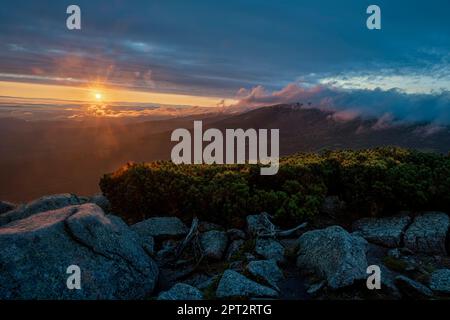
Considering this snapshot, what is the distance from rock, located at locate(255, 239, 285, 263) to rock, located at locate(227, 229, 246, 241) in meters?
0.95

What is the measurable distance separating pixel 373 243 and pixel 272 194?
3791mm

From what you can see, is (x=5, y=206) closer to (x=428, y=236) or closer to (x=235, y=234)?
(x=235, y=234)

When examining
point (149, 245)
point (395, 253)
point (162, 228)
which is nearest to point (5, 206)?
point (162, 228)

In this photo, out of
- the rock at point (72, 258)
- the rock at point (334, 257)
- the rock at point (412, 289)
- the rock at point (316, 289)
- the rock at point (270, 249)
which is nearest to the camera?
the rock at point (72, 258)

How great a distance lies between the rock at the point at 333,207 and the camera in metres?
15.5

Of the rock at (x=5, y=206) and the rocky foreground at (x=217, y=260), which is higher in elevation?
the rock at (x=5, y=206)

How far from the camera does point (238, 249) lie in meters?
12.7

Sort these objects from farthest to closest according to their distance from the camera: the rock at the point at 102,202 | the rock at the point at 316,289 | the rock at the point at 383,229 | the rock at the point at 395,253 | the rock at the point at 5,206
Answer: the rock at the point at 102,202
the rock at the point at 5,206
the rock at the point at 383,229
the rock at the point at 395,253
the rock at the point at 316,289

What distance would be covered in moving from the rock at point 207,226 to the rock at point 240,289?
4781 mm

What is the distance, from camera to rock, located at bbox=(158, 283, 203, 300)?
28.7 ft

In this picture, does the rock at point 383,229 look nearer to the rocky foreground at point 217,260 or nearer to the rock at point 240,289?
the rocky foreground at point 217,260

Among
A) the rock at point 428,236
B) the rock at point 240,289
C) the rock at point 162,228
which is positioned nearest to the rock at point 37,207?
the rock at point 162,228

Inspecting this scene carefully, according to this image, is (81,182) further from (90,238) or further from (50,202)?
(90,238)
